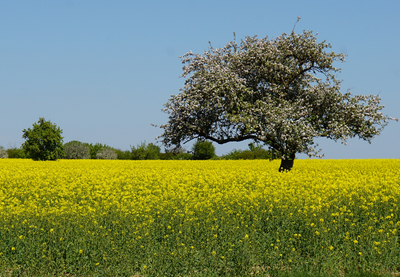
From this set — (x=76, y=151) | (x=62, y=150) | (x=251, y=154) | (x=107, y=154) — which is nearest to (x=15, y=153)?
(x=76, y=151)

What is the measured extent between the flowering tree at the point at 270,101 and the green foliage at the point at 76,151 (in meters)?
62.0

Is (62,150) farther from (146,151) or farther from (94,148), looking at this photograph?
(94,148)

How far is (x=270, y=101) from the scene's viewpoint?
22250mm

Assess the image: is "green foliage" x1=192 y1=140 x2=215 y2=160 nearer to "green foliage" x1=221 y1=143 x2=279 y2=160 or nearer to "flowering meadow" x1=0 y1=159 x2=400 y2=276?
"green foliage" x1=221 y1=143 x2=279 y2=160

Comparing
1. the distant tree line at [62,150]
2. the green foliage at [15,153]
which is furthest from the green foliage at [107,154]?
the green foliage at [15,153]

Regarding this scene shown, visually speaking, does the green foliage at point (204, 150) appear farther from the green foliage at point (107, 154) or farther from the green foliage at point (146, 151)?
the green foliage at point (107, 154)

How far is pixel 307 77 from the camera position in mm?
25484

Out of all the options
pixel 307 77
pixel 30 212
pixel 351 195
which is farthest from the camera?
pixel 307 77

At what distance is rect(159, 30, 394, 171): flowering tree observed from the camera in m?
21.4

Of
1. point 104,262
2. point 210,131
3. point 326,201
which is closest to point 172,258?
point 104,262

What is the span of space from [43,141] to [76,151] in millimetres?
26631

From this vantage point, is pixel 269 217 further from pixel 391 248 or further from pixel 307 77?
pixel 307 77

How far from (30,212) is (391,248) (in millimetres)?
9721

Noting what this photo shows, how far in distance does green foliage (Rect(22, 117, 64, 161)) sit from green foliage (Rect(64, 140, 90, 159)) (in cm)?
2493
